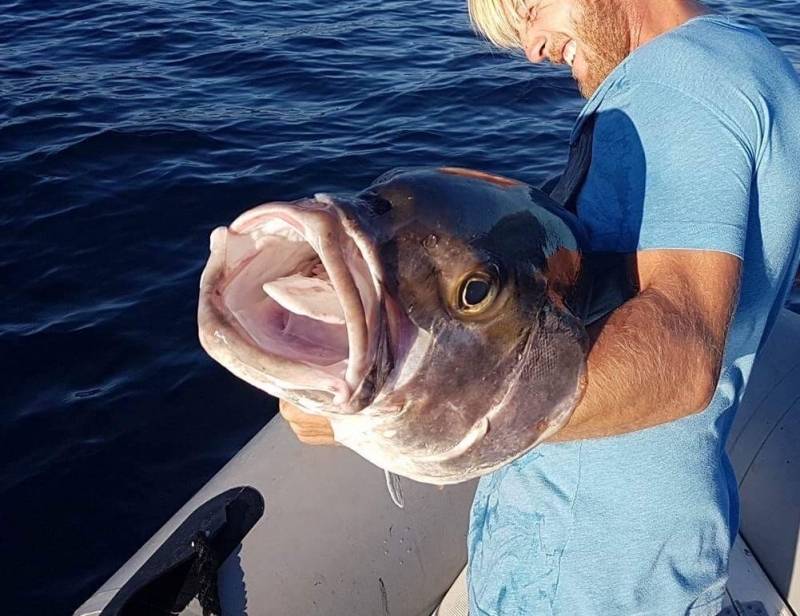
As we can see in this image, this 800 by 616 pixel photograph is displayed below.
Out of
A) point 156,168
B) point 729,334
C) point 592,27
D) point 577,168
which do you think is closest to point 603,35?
point 592,27

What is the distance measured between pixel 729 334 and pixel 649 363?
1.48 feet

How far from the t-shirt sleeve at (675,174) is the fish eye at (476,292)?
1.07 ft

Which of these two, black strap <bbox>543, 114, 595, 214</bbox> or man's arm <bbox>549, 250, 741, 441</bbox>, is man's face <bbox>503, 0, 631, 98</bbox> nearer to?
black strap <bbox>543, 114, 595, 214</bbox>

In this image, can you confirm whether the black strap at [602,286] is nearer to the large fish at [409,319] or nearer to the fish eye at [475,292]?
the large fish at [409,319]

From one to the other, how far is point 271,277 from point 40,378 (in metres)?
4.23

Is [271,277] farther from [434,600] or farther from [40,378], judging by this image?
[40,378]

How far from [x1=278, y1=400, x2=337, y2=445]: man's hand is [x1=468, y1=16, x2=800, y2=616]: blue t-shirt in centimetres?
47

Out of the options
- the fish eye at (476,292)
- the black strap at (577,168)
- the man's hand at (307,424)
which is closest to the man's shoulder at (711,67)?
the black strap at (577,168)

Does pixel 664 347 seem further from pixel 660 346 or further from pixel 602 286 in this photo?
pixel 602 286

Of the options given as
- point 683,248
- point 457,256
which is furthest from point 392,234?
point 683,248

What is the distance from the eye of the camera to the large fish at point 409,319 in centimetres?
131

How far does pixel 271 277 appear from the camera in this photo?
4.56ft

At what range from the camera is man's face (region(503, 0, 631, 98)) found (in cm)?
205

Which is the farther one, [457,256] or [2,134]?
[2,134]
